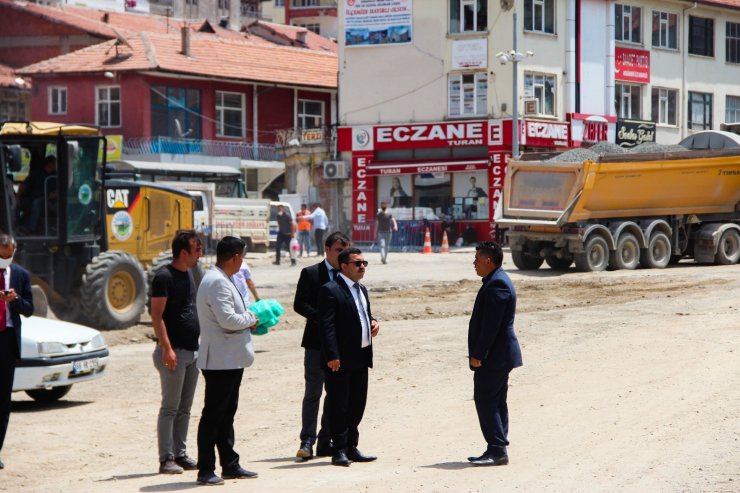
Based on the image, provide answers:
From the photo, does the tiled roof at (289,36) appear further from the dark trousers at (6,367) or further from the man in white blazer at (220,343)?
the man in white blazer at (220,343)

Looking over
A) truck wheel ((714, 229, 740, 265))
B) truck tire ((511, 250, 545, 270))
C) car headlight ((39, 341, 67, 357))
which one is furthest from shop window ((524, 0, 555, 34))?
car headlight ((39, 341, 67, 357))

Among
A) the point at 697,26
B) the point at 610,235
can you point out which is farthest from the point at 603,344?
Result: the point at 697,26

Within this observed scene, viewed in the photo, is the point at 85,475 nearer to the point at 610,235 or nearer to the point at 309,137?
the point at 610,235

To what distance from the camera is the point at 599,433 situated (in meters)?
11.5

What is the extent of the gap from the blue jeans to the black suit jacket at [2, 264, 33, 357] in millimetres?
1391

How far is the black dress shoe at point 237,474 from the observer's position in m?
9.74

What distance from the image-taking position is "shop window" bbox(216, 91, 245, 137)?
2176 inches

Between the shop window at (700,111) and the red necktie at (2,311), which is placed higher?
the shop window at (700,111)

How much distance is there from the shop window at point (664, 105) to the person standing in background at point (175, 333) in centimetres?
4551

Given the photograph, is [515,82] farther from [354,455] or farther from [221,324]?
[221,324]

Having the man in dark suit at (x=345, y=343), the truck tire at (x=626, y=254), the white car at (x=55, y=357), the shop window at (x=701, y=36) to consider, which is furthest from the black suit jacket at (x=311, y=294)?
the shop window at (x=701, y=36)

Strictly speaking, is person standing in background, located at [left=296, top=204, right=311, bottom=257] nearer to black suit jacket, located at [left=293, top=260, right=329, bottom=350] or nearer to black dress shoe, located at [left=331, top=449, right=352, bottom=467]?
black suit jacket, located at [left=293, top=260, right=329, bottom=350]

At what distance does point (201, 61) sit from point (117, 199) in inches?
1296

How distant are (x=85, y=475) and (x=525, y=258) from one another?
20978mm
